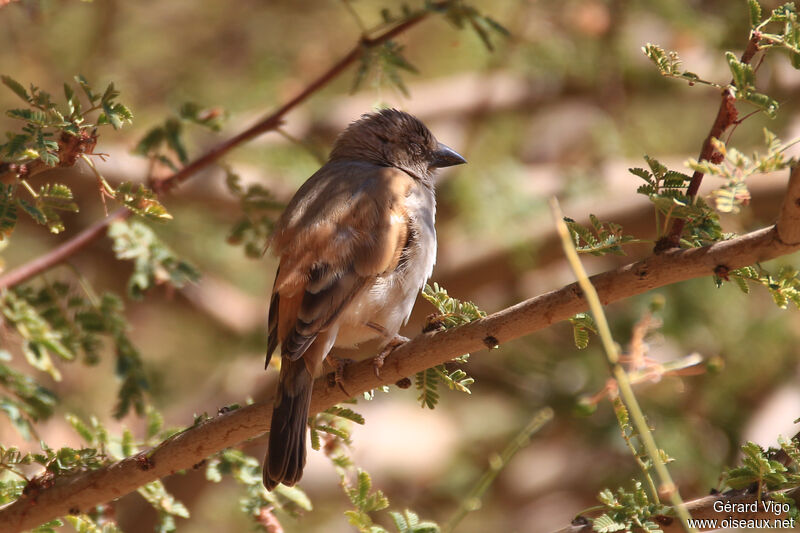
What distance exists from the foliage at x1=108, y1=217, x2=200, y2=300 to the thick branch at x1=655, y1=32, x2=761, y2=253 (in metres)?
2.15

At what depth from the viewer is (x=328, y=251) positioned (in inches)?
132

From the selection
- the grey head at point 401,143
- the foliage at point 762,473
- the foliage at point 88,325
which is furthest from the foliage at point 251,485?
the grey head at point 401,143

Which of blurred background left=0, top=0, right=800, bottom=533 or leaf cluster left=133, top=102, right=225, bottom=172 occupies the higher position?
blurred background left=0, top=0, right=800, bottom=533

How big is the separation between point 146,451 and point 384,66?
1.71 metres

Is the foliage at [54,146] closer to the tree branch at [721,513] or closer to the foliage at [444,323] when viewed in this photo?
the foliage at [444,323]

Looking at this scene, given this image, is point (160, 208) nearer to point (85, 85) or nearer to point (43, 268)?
point (85, 85)

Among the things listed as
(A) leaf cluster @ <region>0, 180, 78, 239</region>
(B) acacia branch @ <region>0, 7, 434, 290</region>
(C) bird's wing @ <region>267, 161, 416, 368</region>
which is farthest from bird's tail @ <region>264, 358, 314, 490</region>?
(B) acacia branch @ <region>0, 7, 434, 290</region>

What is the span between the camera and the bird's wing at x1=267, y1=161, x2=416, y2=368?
3207 millimetres

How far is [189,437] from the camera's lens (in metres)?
2.64

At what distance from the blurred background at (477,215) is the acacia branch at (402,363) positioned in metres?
2.28

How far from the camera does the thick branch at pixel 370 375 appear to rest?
7.07 feet

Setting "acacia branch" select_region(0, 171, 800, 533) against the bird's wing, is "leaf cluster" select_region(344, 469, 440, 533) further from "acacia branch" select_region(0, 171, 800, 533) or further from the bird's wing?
the bird's wing

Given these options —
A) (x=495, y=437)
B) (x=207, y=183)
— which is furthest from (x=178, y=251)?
(x=495, y=437)

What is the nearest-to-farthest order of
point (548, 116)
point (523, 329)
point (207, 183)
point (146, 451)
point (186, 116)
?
point (523, 329)
point (146, 451)
point (186, 116)
point (207, 183)
point (548, 116)
